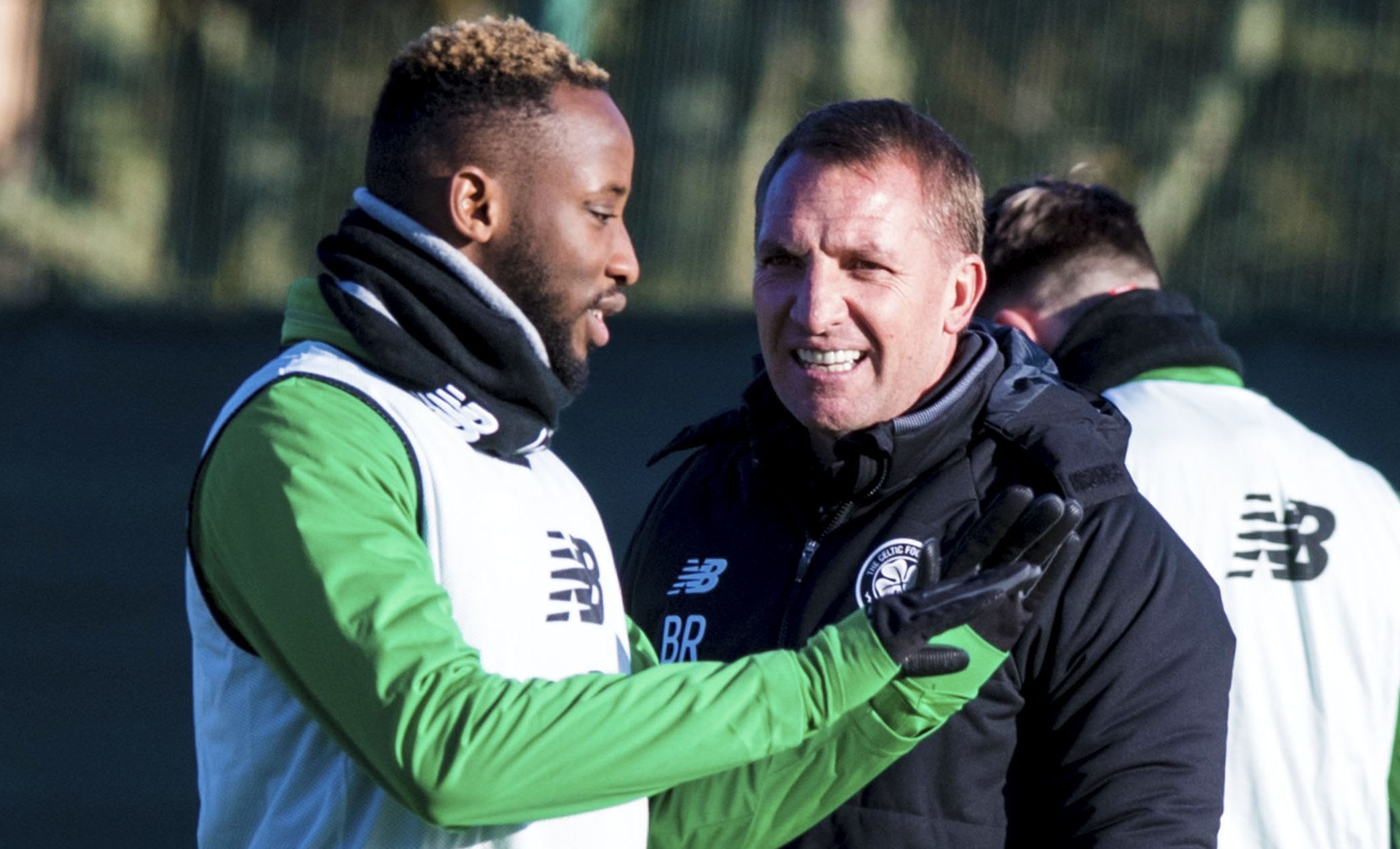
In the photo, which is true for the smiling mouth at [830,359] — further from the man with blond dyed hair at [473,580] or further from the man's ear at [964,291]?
the man with blond dyed hair at [473,580]

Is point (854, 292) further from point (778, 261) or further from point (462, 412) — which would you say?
point (462, 412)

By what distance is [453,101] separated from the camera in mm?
2145

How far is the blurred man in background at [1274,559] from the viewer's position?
9.62 ft

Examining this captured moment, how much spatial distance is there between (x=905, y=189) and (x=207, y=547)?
44.8 inches

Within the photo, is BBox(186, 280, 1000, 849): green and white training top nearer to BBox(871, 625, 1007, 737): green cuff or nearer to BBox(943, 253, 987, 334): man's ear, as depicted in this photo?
BBox(871, 625, 1007, 737): green cuff

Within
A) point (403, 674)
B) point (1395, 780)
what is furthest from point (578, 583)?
point (1395, 780)

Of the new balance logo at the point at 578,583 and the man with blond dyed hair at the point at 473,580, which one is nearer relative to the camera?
the man with blond dyed hair at the point at 473,580

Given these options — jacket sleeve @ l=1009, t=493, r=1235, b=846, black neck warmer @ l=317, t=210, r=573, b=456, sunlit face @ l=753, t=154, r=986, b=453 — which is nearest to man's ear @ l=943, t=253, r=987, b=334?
sunlit face @ l=753, t=154, r=986, b=453

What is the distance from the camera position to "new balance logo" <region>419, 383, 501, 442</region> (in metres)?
2.00

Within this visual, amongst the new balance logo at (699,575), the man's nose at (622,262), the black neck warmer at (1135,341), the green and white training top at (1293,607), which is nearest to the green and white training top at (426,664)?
the man's nose at (622,262)

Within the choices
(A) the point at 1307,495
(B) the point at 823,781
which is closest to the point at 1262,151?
(A) the point at 1307,495

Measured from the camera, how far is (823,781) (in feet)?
7.25

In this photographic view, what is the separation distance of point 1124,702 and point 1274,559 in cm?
89

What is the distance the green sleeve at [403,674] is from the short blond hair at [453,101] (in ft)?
1.30
